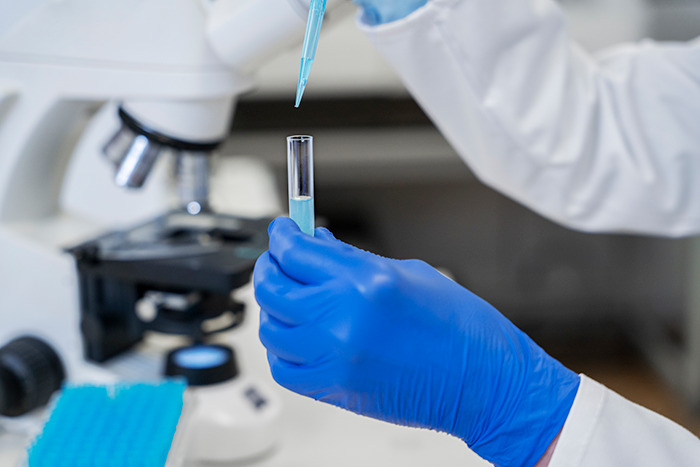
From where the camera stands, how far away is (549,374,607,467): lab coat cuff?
0.51 m

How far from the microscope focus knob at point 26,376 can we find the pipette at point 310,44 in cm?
50

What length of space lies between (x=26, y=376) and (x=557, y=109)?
0.74 meters

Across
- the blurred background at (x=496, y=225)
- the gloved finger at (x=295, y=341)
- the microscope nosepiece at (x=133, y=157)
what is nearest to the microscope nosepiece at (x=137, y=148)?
the microscope nosepiece at (x=133, y=157)

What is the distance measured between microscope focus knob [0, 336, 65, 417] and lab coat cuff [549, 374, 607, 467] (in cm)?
60

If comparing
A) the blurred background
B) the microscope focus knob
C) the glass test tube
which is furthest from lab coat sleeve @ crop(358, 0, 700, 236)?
the blurred background

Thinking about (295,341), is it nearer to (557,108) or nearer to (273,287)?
(273,287)

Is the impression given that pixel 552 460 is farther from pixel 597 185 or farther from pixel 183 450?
pixel 597 185

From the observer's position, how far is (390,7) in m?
0.73

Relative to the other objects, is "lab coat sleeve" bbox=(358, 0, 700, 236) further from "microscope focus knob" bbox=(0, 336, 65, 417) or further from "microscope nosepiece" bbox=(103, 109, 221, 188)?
"microscope focus knob" bbox=(0, 336, 65, 417)

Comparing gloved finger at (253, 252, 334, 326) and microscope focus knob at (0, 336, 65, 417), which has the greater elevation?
gloved finger at (253, 252, 334, 326)

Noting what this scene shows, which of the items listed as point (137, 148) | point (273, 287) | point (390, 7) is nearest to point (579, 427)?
point (273, 287)

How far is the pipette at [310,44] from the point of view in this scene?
1.63 ft

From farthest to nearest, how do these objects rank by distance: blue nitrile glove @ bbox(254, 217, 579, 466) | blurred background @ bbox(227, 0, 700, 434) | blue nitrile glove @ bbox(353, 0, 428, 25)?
blurred background @ bbox(227, 0, 700, 434)
blue nitrile glove @ bbox(353, 0, 428, 25)
blue nitrile glove @ bbox(254, 217, 579, 466)

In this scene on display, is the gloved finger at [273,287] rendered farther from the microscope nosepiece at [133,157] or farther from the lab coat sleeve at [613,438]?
the microscope nosepiece at [133,157]
